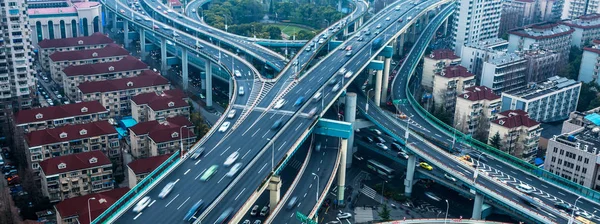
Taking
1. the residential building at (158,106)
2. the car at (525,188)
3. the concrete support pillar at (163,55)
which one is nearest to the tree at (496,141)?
the car at (525,188)

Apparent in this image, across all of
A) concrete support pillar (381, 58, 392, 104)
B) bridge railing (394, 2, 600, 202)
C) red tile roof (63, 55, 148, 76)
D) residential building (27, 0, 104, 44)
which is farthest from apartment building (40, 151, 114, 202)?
residential building (27, 0, 104, 44)

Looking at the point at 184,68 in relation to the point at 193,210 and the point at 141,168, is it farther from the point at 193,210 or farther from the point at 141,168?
the point at 193,210

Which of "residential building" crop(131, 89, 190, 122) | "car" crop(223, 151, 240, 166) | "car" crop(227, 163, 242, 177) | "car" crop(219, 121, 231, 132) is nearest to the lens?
"car" crop(227, 163, 242, 177)

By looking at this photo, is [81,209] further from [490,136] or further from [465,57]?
[465,57]

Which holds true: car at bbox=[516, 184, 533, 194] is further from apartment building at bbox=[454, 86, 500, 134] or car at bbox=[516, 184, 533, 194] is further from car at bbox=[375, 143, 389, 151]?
apartment building at bbox=[454, 86, 500, 134]

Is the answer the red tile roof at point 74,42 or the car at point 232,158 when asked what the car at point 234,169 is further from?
the red tile roof at point 74,42

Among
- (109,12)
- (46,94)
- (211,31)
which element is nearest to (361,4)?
(211,31)
